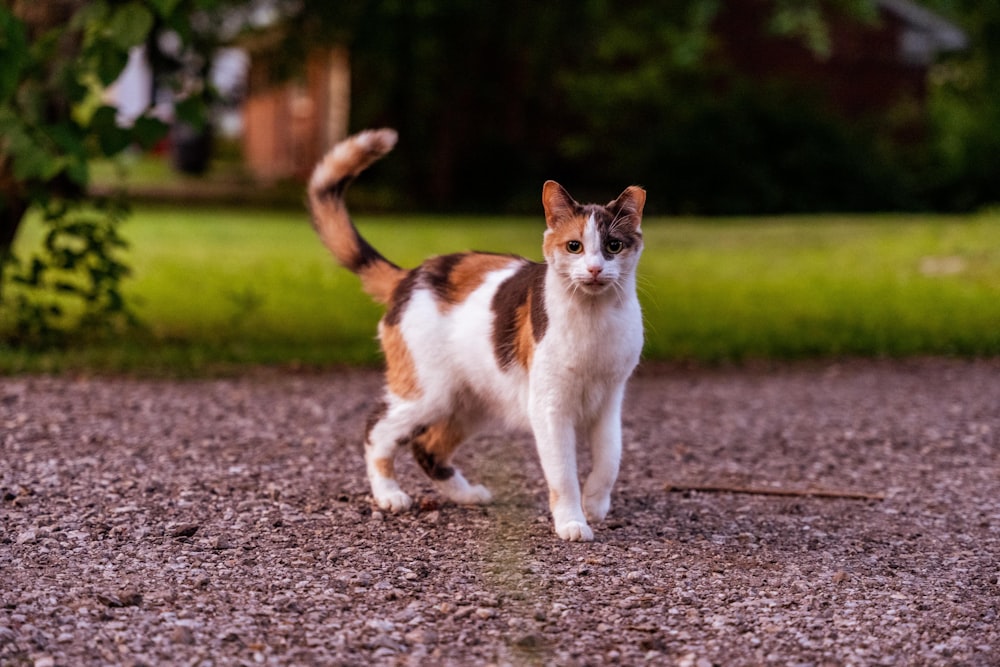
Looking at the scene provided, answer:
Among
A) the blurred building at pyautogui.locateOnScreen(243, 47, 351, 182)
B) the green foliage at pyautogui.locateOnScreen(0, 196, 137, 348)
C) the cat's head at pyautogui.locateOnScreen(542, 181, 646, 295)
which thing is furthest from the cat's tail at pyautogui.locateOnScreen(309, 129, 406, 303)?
the blurred building at pyautogui.locateOnScreen(243, 47, 351, 182)

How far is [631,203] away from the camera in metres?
4.38

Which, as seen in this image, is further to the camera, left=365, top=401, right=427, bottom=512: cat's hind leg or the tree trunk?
the tree trunk

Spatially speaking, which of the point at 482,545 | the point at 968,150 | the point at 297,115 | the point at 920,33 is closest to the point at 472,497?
the point at 482,545

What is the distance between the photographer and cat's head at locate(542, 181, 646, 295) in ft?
13.8

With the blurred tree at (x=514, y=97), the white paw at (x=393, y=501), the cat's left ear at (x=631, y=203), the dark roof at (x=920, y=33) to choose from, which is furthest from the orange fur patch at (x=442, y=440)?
the dark roof at (x=920, y=33)

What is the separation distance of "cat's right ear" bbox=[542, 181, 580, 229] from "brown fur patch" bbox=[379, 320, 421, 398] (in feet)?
2.61

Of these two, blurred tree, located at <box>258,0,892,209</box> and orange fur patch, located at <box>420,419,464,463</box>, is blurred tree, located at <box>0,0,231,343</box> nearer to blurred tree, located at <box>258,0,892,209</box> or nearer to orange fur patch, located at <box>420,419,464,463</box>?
orange fur patch, located at <box>420,419,464,463</box>

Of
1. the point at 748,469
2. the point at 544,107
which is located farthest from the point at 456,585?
the point at 544,107

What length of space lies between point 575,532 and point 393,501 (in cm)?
80

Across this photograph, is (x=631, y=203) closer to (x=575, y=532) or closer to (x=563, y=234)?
(x=563, y=234)

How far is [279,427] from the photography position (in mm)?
6383

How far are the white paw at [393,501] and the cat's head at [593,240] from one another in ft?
3.76

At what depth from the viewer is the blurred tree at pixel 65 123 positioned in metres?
6.47

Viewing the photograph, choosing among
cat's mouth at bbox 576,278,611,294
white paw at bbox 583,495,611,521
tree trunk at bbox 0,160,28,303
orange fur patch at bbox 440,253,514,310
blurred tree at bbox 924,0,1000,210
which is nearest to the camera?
cat's mouth at bbox 576,278,611,294
